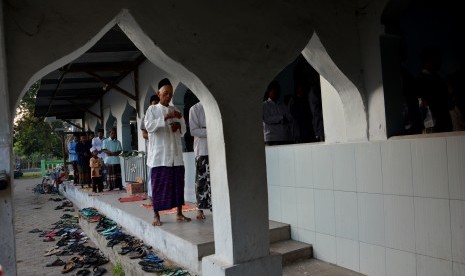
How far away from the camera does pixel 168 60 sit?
310 cm

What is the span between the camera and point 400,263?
11.7 feet

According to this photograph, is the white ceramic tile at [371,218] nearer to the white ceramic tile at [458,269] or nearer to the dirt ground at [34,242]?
the white ceramic tile at [458,269]

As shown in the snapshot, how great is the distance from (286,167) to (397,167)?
163 cm

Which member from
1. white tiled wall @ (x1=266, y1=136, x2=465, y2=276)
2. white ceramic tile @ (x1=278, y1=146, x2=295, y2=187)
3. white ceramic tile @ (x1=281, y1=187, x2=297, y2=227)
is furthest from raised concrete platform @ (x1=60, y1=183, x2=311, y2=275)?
white ceramic tile @ (x1=278, y1=146, x2=295, y2=187)

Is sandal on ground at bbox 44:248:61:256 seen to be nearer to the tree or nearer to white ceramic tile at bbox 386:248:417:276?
white ceramic tile at bbox 386:248:417:276

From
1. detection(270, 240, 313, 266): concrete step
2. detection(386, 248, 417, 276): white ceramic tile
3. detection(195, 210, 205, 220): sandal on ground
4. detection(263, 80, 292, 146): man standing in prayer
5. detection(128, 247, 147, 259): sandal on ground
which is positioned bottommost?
detection(128, 247, 147, 259): sandal on ground

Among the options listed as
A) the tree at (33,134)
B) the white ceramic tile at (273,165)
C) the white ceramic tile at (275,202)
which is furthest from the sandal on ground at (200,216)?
the tree at (33,134)

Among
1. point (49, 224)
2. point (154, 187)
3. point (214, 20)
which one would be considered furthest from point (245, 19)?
point (49, 224)

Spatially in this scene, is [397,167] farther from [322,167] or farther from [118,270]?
[118,270]

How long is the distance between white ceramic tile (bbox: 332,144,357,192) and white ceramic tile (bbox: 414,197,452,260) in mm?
737

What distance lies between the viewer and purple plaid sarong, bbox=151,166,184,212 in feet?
16.4

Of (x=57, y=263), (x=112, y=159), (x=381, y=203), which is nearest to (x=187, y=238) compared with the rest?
(x=381, y=203)

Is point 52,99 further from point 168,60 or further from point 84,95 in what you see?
point 168,60

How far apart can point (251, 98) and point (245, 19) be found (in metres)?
0.69
